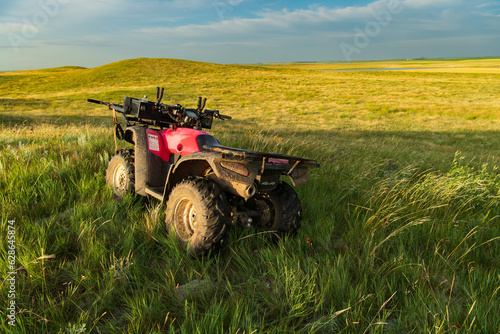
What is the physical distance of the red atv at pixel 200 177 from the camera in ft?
9.29

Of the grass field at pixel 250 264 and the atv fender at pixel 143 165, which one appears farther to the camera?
the atv fender at pixel 143 165

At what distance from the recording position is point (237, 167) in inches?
112

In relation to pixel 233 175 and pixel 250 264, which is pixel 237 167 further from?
pixel 250 264

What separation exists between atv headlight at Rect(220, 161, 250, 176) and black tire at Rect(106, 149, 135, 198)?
6.19ft

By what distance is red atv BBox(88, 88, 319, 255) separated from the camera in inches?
111

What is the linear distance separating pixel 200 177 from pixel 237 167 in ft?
1.42

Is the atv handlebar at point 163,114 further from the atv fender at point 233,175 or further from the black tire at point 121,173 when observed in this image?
the atv fender at point 233,175

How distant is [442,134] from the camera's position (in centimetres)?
1670

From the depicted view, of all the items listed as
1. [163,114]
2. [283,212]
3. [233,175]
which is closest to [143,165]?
[163,114]

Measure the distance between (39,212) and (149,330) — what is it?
2.49 m

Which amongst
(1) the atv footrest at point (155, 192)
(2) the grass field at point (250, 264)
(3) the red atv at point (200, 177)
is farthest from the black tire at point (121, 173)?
(1) the atv footrest at point (155, 192)

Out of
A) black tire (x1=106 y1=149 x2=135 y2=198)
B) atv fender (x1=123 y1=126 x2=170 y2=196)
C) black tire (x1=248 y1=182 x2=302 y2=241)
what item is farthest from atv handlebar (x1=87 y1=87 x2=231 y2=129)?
black tire (x1=248 y1=182 x2=302 y2=241)

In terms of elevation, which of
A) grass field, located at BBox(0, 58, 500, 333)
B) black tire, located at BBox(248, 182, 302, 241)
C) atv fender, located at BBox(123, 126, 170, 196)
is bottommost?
grass field, located at BBox(0, 58, 500, 333)

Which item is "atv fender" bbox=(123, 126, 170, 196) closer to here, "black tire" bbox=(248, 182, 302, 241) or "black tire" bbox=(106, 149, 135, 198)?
"black tire" bbox=(106, 149, 135, 198)
